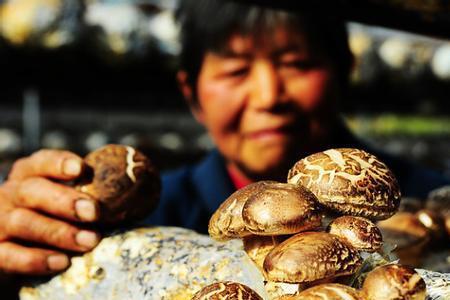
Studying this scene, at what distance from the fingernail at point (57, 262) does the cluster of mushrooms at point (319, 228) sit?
531 millimetres

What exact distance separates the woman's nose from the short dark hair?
0.15 meters

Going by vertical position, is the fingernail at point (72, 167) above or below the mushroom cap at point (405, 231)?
above

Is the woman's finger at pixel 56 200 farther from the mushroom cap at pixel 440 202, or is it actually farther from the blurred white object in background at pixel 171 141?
the blurred white object in background at pixel 171 141

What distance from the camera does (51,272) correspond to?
1.37 metres

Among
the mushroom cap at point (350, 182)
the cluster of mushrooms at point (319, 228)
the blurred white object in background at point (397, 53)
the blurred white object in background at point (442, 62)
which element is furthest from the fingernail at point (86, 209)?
the blurred white object in background at point (442, 62)

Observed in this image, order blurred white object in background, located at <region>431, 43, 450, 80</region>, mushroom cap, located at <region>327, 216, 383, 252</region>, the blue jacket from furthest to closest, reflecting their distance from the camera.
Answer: blurred white object in background, located at <region>431, 43, 450, 80</region> → the blue jacket → mushroom cap, located at <region>327, 216, 383, 252</region>

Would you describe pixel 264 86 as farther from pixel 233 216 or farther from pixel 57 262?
pixel 233 216

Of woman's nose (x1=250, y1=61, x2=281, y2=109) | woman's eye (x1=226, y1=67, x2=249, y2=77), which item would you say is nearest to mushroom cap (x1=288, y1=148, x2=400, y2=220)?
woman's nose (x1=250, y1=61, x2=281, y2=109)

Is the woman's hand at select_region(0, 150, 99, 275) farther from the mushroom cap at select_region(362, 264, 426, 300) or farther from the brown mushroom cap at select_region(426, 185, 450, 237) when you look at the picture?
the brown mushroom cap at select_region(426, 185, 450, 237)

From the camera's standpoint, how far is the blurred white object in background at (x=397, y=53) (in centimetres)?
544

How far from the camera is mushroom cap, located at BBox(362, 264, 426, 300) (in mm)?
746

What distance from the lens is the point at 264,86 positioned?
1.96m

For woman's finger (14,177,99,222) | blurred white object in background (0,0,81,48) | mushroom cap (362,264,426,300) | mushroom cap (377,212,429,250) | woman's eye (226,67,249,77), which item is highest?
blurred white object in background (0,0,81,48)

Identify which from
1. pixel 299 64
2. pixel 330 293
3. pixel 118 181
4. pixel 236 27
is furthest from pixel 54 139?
pixel 330 293
